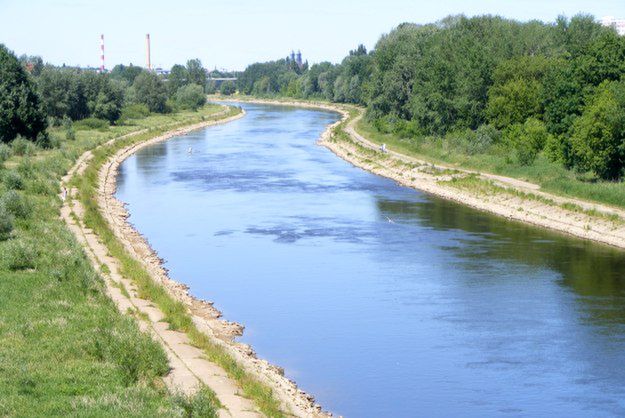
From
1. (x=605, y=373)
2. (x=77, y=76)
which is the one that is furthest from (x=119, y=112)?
(x=605, y=373)

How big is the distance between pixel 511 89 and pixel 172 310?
4367 centimetres

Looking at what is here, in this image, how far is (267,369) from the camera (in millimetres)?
23047

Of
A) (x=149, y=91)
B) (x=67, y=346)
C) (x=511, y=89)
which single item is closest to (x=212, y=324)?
(x=67, y=346)

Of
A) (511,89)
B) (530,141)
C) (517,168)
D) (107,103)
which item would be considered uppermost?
(511,89)

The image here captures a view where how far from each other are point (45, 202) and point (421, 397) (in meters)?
26.3

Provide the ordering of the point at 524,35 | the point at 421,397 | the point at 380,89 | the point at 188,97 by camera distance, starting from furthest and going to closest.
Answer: the point at 188,97
the point at 380,89
the point at 524,35
the point at 421,397

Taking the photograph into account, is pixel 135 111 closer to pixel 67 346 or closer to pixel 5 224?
pixel 5 224

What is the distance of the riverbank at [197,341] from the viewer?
2000cm

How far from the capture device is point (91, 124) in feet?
316

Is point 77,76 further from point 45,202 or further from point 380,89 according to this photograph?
point 45,202

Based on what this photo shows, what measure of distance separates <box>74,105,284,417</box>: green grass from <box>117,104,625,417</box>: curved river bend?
6.42ft

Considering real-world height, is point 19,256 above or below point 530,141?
below

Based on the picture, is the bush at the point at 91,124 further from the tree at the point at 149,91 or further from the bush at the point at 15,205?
the bush at the point at 15,205

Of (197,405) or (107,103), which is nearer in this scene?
(197,405)
